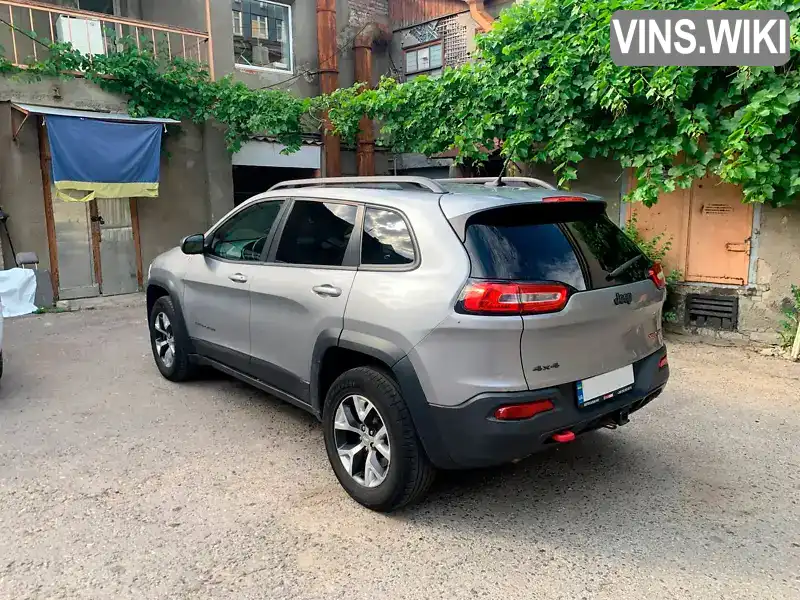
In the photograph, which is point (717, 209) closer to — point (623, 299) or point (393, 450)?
point (623, 299)

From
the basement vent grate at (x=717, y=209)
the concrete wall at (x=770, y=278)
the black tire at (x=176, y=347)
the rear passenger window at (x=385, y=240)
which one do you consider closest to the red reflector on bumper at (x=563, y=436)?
the rear passenger window at (x=385, y=240)

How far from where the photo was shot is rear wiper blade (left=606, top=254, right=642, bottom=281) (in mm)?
3261

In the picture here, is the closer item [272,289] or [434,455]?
[434,455]

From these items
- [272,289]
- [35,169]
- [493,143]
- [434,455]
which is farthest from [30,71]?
[434,455]

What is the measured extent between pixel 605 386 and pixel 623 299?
47cm

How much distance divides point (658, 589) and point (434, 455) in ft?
3.70

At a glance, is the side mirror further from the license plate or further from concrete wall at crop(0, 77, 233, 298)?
concrete wall at crop(0, 77, 233, 298)

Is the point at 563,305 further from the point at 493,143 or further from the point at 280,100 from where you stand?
the point at 280,100

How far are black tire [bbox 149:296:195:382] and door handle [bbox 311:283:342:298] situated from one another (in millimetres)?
2044

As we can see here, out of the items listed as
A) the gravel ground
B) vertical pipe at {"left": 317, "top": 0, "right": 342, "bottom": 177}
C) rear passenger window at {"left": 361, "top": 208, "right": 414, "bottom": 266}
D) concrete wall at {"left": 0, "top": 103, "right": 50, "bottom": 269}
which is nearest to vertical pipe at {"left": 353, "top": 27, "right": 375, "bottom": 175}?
vertical pipe at {"left": 317, "top": 0, "right": 342, "bottom": 177}

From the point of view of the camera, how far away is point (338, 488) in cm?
362

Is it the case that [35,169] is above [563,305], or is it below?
above

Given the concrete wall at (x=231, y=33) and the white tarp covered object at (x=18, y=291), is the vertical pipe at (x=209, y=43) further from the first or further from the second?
the white tarp covered object at (x=18, y=291)

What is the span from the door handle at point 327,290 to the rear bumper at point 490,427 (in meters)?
0.67
